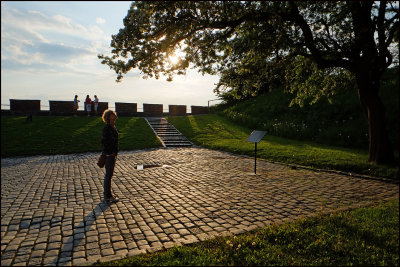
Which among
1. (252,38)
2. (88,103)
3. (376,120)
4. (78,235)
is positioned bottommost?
(78,235)

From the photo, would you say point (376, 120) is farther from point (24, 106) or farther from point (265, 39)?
point (24, 106)

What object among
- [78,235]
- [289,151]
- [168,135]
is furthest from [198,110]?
[78,235]

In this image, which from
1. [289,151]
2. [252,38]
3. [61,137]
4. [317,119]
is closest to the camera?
[252,38]

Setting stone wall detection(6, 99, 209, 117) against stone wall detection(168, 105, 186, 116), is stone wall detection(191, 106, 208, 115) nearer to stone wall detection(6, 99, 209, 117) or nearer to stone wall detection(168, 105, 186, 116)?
stone wall detection(6, 99, 209, 117)

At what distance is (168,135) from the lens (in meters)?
21.3

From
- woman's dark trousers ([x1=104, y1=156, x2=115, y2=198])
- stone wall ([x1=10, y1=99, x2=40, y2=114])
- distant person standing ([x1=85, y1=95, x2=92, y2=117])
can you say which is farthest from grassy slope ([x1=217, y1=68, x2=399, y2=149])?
stone wall ([x1=10, y1=99, x2=40, y2=114])

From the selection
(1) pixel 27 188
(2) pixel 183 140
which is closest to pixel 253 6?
(1) pixel 27 188

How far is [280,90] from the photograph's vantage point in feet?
97.5

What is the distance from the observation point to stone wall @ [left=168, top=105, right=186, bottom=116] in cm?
3634

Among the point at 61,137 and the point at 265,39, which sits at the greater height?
the point at 265,39

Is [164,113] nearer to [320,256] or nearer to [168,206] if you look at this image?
[168,206]

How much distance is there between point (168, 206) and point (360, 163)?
8303 mm

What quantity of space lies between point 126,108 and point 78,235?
29.3m

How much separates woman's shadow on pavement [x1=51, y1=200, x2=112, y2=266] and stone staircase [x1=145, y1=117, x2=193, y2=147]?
12.1 metres
